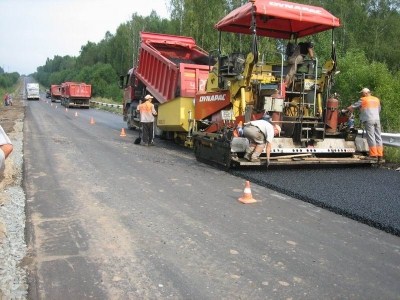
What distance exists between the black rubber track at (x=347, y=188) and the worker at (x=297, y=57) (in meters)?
1.76

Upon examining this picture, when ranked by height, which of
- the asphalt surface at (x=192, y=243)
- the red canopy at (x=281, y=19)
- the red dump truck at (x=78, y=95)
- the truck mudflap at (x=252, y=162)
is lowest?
the asphalt surface at (x=192, y=243)

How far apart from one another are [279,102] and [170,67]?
14.2 feet

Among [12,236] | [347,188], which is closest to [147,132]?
[347,188]

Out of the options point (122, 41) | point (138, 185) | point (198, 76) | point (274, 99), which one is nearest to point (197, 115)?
point (198, 76)

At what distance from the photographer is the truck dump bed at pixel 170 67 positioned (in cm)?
1031

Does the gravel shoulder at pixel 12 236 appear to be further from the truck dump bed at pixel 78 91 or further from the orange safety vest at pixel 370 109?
the truck dump bed at pixel 78 91

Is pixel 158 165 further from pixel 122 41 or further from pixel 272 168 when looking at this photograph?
pixel 122 41

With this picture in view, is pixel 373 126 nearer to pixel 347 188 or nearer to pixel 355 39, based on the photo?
pixel 347 188

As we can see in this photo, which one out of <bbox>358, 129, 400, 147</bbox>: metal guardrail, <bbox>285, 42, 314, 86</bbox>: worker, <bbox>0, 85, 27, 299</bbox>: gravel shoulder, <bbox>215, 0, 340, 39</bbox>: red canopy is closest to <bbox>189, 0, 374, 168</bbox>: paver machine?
<bbox>215, 0, 340, 39</bbox>: red canopy

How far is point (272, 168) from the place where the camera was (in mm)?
7496

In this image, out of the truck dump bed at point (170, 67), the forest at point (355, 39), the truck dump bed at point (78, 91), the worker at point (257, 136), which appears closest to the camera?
the worker at point (257, 136)

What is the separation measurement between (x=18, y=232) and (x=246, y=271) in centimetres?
225

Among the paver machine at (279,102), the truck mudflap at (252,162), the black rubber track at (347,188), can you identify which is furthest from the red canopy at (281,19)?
the black rubber track at (347,188)

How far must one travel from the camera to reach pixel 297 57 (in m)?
7.98
